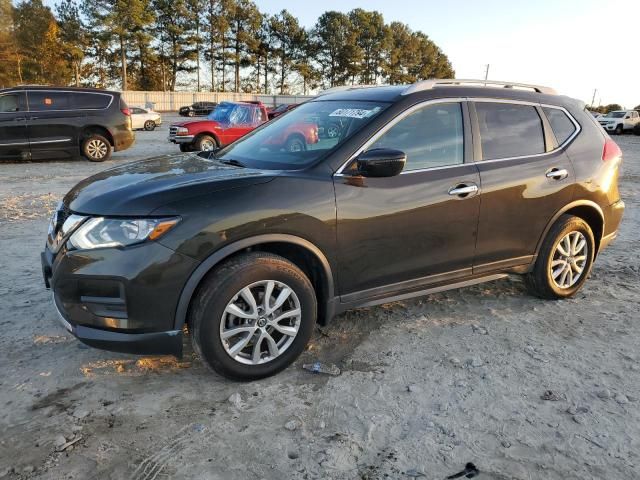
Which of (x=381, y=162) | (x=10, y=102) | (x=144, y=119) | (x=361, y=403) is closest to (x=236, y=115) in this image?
(x=10, y=102)

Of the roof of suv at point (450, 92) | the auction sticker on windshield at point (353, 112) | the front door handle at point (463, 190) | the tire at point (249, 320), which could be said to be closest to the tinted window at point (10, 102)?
the roof of suv at point (450, 92)

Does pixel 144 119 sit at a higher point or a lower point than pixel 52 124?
lower

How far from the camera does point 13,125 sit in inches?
472

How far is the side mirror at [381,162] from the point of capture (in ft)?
10.2

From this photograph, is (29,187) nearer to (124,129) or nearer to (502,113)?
(124,129)

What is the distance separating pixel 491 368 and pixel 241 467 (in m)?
1.74

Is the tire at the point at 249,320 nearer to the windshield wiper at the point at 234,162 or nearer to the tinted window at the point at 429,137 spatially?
the windshield wiper at the point at 234,162

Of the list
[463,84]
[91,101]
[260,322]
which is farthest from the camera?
[91,101]

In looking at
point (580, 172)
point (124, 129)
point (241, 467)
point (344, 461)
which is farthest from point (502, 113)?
point (124, 129)

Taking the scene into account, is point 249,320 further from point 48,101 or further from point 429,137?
point 48,101

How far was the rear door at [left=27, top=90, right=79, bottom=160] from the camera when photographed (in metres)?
12.2

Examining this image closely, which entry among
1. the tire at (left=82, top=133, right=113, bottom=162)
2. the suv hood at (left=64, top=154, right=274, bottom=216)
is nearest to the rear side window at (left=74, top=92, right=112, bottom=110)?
the tire at (left=82, top=133, right=113, bottom=162)

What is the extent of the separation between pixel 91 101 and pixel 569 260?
12167mm

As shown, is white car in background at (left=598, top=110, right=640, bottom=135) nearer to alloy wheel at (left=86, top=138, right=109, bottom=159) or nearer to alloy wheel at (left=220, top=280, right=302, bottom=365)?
alloy wheel at (left=86, top=138, right=109, bottom=159)
